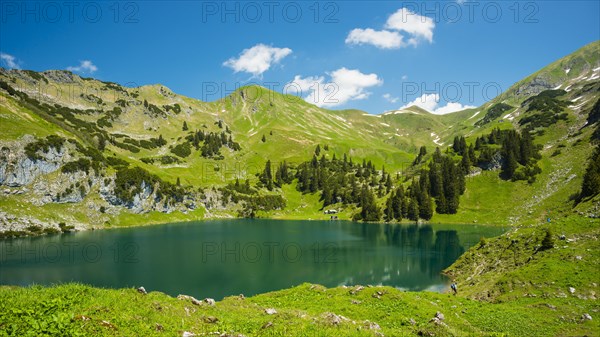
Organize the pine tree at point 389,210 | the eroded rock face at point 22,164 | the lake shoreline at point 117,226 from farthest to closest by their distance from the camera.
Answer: the pine tree at point 389,210, the eroded rock face at point 22,164, the lake shoreline at point 117,226

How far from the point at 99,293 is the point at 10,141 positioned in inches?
5808

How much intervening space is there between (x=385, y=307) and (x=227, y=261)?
48707 mm

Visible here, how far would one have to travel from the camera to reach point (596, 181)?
66750 mm

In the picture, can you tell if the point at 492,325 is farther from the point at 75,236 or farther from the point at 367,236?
the point at 75,236

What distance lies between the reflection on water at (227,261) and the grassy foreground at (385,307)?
51.6 ft

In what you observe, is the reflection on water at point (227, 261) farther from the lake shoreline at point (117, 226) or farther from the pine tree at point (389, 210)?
the pine tree at point (389, 210)

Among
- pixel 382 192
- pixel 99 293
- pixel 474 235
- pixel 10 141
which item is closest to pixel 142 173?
pixel 10 141

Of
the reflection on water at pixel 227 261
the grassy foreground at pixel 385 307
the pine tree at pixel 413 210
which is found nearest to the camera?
the grassy foreground at pixel 385 307

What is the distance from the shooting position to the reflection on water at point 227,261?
2189 inches

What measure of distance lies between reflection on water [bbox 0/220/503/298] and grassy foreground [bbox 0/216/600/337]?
15718mm

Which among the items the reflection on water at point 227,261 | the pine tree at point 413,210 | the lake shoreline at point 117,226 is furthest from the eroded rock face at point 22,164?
the pine tree at point 413,210

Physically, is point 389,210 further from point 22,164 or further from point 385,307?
point 22,164

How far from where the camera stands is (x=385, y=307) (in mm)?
29109

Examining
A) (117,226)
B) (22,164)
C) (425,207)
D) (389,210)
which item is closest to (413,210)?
Answer: (425,207)
